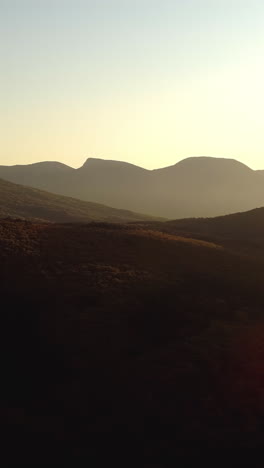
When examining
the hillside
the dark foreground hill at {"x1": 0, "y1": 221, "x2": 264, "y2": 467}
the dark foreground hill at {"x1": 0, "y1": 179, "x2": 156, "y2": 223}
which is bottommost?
the dark foreground hill at {"x1": 0, "y1": 221, "x2": 264, "y2": 467}

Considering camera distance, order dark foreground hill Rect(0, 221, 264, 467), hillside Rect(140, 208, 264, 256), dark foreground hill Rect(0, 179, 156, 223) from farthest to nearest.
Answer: dark foreground hill Rect(0, 179, 156, 223) < hillside Rect(140, 208, 264, 256) < dark foreground hill Rect(0, 221, 264, 467)

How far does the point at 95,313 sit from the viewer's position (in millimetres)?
27922

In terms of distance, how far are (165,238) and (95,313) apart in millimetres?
21076

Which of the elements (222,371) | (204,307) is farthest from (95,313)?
(222,371)

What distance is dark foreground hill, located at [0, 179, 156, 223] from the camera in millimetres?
137312

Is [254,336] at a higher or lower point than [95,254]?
Answer: lower

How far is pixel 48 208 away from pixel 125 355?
13126cm

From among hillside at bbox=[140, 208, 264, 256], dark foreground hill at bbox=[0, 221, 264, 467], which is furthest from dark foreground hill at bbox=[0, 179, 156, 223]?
dark foreground hill at bbox=[0, 221, 264, 467]

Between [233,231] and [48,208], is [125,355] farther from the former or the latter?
[48,208]

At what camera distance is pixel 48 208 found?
151375mm

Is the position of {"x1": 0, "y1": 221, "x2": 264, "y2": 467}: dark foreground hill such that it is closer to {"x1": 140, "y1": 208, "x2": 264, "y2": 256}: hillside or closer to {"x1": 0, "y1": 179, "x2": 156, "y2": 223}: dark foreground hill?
{"x1": 140, "y1": 208, "x2": 264, "y2": 256}: hillside

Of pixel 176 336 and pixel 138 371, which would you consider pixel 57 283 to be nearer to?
pixel 176 336

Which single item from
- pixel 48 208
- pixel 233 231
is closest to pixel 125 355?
pixel 233 231

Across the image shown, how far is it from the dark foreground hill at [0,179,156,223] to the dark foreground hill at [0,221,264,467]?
89.6 meters
